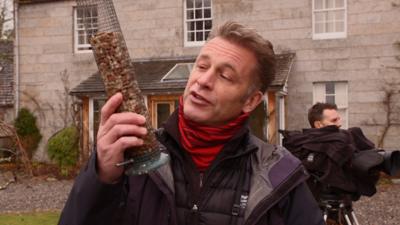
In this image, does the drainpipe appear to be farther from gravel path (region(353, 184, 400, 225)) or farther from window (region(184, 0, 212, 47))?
gravel path (region(353, 184, 400, 225))

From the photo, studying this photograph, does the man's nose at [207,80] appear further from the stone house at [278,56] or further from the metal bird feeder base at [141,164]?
the stone house at [278,56]

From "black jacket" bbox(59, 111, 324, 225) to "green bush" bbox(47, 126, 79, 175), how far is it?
15.1 meters

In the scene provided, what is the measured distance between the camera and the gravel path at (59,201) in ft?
33.9

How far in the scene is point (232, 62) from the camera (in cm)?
206

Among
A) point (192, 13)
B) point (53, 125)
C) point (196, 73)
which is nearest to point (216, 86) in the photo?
point (196, 73)

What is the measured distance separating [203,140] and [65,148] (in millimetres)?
15406

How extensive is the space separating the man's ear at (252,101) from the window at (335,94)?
1427 centimetres

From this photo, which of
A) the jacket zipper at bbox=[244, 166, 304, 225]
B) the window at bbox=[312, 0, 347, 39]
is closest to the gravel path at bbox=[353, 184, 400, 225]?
the window at bbox=[312, 0, 347, 39]

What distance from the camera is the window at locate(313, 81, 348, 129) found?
52.6ft

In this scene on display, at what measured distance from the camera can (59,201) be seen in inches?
481

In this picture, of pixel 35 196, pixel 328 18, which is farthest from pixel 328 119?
pixel 328 18

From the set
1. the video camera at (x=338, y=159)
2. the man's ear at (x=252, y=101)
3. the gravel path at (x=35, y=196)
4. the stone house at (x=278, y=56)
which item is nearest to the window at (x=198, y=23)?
the stone house at (x=278, y=56)

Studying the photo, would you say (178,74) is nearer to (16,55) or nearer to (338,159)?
(16,55)

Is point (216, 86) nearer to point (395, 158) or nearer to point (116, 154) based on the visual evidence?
point (116, 154)
